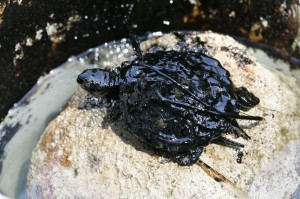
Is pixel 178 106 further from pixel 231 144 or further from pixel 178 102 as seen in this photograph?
pixel 231 144

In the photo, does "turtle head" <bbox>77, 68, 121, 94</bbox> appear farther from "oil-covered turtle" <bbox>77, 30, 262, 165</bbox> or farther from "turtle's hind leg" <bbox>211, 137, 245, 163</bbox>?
"turtle's hind leg" <bbox>211, 137, 245, 163</bbox>

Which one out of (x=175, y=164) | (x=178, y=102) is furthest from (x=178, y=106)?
(x=175, y=164)

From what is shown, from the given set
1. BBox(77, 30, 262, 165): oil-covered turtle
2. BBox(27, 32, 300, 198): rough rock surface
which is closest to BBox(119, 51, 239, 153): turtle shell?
BBox(77, 30, 262, 165): oil-covered turtle

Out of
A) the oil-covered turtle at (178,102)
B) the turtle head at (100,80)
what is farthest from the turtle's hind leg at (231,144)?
the turtle head at (100,80)

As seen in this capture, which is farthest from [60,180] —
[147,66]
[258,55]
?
[258,55]

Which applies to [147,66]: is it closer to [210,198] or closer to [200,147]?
[200,147]

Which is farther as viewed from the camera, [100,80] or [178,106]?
[100,80]
